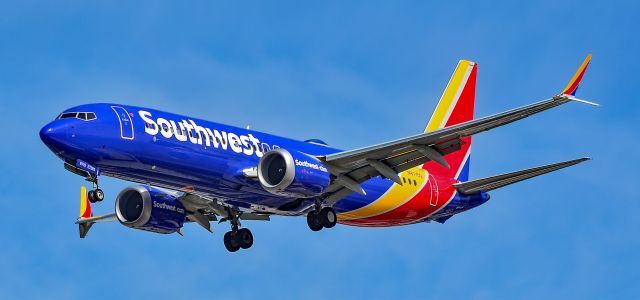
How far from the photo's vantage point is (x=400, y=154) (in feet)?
158

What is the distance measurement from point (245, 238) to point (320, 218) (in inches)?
175

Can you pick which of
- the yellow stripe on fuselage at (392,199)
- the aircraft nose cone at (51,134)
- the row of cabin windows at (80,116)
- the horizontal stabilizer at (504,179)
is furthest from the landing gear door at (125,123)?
the horizontal stabilizer at (504,179)

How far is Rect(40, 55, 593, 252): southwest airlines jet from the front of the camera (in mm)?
44406

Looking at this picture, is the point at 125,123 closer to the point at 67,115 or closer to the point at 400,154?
the point at 67,115

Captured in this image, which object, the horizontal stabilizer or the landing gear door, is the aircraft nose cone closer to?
the landing gear door

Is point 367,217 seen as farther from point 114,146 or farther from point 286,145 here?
point 114,146

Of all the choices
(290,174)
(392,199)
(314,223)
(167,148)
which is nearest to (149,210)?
(314,223)

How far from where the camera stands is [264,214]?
52.8 meters

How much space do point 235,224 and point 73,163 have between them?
1000 cm

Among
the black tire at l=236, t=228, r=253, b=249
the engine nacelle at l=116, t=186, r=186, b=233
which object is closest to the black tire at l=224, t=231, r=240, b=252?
the black tire at l=236, t=228, r=253, b=249

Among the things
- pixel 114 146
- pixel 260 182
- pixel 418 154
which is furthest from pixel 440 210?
pixel 114 146

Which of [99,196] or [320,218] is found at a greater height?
[320,218]

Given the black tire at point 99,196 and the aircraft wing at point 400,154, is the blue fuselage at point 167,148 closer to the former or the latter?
the black tire at point 99,196

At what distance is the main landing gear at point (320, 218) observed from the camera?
162ft
